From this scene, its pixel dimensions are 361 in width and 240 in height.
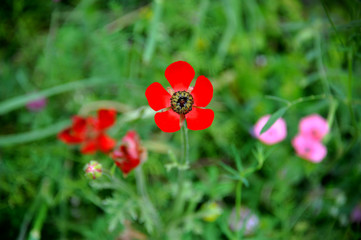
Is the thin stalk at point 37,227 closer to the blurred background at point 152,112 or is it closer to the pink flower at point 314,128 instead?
the blurred background at point 152,112

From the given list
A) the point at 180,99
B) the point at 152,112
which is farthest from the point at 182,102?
the point at 152,112

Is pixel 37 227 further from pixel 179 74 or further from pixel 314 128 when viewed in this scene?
pixel 314 128

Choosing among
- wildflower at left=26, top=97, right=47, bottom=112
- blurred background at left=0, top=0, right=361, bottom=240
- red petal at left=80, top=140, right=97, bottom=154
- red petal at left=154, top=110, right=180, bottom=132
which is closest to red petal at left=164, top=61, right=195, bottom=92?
red petal at left=154, top=110, right=180, bottom=132

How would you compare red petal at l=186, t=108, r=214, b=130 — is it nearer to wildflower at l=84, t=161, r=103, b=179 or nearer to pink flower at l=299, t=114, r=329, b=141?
wildflower at l=84, t=161, r=103, b=179

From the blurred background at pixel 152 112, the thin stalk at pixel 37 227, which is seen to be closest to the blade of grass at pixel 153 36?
the blurred background at pixel 152 112

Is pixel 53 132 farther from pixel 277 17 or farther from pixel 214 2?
pixel 277 17

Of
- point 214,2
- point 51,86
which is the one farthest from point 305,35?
point 51,86
